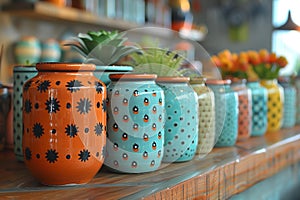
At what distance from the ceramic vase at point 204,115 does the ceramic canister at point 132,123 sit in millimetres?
179

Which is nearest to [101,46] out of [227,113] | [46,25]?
[227,113]

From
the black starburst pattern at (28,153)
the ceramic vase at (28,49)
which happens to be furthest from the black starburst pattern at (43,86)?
the ceramic vase at (28,49)

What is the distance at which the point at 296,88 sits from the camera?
168 cm

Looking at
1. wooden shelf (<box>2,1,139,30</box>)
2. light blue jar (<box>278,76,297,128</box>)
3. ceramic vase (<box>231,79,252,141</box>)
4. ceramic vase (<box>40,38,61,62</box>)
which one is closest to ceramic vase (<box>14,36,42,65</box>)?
ceramic vase (<box>40,38,61,62</box>)

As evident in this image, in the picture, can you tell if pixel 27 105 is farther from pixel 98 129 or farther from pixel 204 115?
pixel 204 115

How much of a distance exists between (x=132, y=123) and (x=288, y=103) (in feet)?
3.01

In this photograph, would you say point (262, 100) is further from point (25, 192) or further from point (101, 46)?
point (25, 192)

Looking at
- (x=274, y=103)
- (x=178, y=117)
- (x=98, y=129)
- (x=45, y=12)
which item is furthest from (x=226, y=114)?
(x=45, y=12)

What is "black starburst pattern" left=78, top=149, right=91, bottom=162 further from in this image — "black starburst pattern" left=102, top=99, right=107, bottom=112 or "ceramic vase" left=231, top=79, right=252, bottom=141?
"ceramic vase" left=231, top=79, right=252, bottom=141

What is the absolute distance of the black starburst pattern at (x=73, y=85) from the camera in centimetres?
70

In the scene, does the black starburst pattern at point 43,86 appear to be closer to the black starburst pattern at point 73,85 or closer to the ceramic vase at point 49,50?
the black starburst pattern at point 73,85

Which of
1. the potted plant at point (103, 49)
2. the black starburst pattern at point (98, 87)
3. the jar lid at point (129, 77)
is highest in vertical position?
the potted plant at point (103, 49)

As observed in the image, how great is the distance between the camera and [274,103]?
4.59 feet

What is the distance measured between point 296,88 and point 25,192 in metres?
1.27
